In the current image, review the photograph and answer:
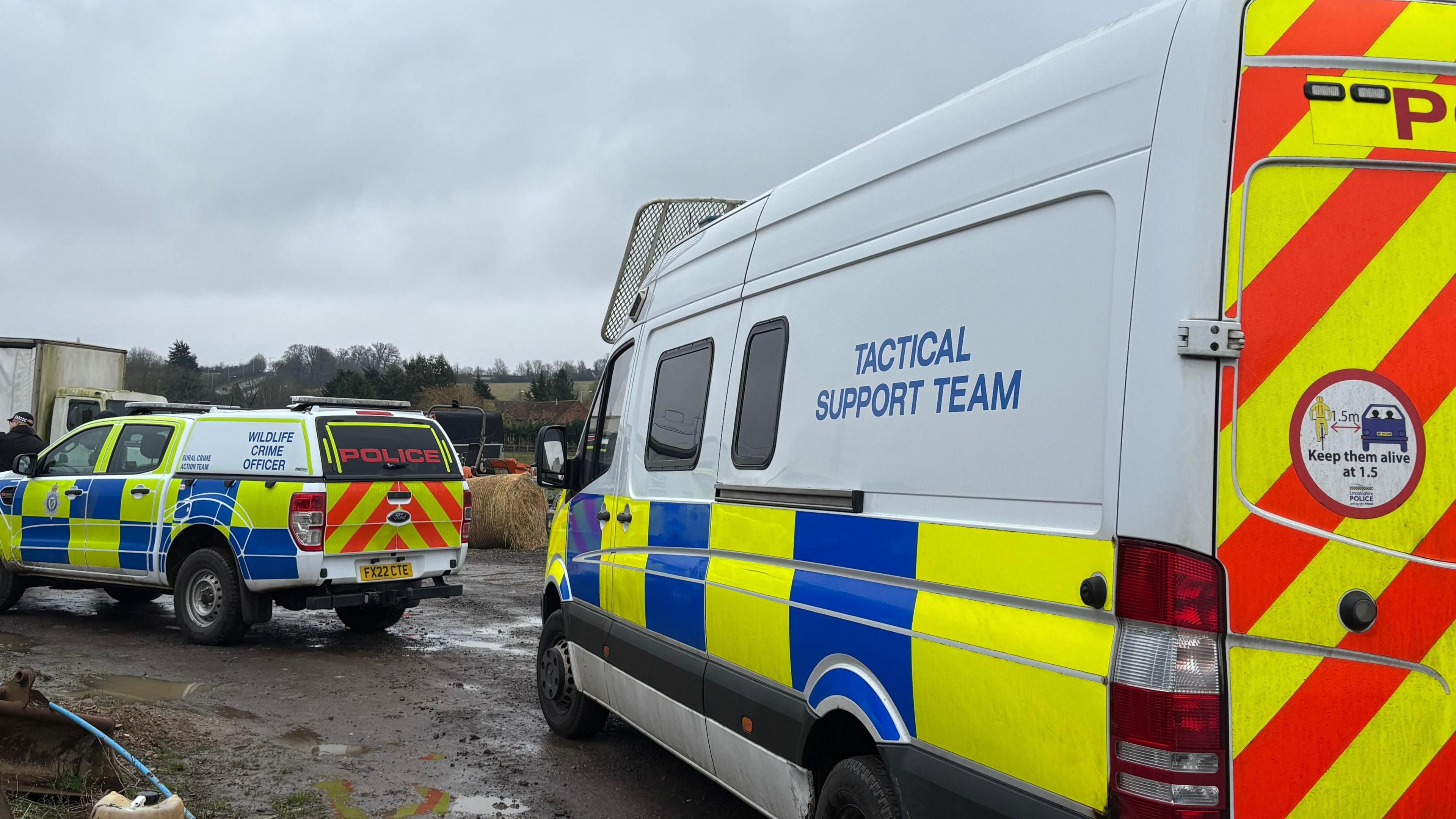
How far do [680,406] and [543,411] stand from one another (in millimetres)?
42786

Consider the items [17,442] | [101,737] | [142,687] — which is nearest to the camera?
[101,737]

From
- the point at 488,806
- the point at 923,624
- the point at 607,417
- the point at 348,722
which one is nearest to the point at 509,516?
the point at 348,722

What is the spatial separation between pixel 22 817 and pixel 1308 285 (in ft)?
15.7

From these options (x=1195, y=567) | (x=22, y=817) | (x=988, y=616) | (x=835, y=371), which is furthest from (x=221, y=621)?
(x=1195, y=567)

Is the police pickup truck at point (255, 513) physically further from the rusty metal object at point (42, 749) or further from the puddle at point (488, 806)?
the rusty metal object at point (42, 749)

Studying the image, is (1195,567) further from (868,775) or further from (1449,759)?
(868,775)

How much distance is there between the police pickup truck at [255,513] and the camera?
28.1ft

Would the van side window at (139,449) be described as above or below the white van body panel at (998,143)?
below

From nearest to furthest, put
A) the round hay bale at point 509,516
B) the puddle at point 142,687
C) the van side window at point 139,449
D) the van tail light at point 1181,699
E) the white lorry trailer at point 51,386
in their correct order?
the van tail light at point 1181,699 → the puddle at point 142,687 → the van side window at point 139,449 → the round hay bale at point 509,516 → the white lorry trailer at point 51,386

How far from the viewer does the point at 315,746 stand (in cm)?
614

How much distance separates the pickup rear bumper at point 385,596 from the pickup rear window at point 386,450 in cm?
92

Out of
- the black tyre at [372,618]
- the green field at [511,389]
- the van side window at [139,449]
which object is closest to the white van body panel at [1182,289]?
the black tyre at [372,618]

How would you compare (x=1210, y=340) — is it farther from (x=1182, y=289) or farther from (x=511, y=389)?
(x=511, y=389)

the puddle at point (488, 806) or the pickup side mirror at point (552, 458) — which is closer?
the puddle at point (488, 806)
